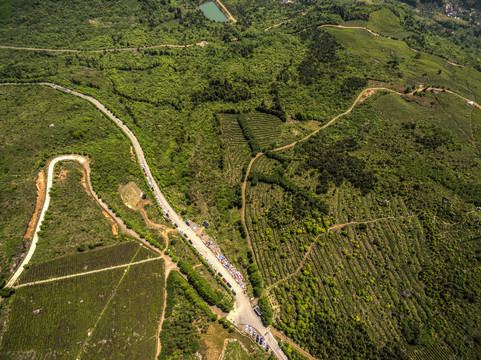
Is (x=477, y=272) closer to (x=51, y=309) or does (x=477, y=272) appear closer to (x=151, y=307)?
(x=151, y=307)

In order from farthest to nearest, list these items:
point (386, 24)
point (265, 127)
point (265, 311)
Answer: point (386, 24) → point (265, 127) → point (265, 311)

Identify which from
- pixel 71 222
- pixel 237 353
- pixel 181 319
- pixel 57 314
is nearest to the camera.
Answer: pixel 57 314

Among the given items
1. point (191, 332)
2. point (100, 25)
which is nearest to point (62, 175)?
point (191, 332)

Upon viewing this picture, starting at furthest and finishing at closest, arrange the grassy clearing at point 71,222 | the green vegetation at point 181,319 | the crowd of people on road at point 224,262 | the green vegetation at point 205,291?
Result: the crowd of people on road at point 224,262, the grassy clearing at point 71,222, the green vegetation at point 205,291, the green vegetation at point 181,319

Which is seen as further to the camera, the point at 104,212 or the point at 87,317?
the point at 104,212

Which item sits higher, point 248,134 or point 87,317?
point 248,134

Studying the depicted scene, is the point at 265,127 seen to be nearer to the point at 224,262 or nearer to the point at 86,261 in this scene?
the point at 224,262

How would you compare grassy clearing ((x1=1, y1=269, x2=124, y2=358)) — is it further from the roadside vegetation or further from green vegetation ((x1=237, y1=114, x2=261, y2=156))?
green vegetation ((x1=237, y1=114, x2=261, y2=156))

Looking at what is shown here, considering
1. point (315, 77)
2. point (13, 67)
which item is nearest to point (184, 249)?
point (315, 77)

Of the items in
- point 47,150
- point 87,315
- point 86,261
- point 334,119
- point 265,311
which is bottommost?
point 87,315

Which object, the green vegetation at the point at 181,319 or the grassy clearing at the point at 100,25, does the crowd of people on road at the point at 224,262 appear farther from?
the grassy clearing at the point at 100,25

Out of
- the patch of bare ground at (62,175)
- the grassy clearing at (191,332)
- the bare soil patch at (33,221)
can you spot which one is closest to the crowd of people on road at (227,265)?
the grassy clearing at (191,332)
